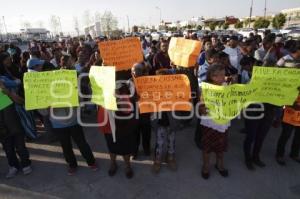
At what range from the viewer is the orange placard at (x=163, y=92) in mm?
3879

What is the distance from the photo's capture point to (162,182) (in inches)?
161

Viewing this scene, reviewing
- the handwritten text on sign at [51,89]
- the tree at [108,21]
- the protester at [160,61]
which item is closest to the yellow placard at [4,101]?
the handwritten text on sign at [51,89]

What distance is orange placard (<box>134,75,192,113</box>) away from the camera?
3879 mm

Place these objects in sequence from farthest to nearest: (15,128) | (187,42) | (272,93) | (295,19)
A: 1. (295,19)
2. (187,42)
3. (15,128)
4. (272,93)

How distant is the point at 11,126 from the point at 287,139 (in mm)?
4302

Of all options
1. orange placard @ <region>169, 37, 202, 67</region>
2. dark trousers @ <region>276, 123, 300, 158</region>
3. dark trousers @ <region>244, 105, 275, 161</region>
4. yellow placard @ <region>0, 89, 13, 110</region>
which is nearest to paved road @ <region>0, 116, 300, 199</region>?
dark trousers @ <region>276, 123, 300, 158</region>

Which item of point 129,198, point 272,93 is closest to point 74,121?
point 129,198

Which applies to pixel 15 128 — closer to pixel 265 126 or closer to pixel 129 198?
pixel 129 198

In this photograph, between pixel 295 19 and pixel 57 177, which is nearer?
pixel 57 177

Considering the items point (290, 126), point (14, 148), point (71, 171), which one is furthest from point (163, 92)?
point (14, 148)

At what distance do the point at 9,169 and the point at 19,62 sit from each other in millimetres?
3853

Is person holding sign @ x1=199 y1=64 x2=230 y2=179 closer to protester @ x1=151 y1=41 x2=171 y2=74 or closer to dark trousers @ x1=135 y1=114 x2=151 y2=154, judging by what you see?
dark trousers @ x1=135 y1=114 x2=151 y2=154

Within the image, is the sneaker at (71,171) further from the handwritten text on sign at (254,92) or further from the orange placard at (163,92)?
the handwritten text on sign at (254,92)

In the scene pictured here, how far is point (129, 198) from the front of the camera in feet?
12.4
